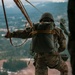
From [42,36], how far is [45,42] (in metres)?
0.15

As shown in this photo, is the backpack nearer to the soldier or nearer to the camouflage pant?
the soldier

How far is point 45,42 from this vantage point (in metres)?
8.45

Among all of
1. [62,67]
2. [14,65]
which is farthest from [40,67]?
[14,65]

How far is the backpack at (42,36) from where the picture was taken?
27.6ft

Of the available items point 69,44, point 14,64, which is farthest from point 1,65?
point 69,44

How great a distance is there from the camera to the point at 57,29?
8.61 m

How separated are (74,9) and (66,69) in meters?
6.39

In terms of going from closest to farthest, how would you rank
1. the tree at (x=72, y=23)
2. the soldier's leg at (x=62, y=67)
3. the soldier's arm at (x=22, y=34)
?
the tree at (x=72, y=23)
the soldier's arm at (x=22, y=34)
the soldier's leg at (x=62, y=67)

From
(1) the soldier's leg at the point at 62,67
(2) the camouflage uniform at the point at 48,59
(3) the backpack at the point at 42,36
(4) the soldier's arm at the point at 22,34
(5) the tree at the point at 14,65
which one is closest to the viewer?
(3) the backpack at the point at 42,36

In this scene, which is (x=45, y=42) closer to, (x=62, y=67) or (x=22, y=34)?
(x=22, y=34)

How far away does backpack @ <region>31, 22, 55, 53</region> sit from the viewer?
8.41 meters

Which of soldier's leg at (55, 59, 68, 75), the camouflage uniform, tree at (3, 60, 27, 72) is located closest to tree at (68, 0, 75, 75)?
the camouflage uniform

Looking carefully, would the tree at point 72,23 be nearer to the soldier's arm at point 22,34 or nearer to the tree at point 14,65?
the soldier's arm at point 22,34

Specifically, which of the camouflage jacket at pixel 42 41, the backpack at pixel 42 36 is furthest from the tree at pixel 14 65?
the backpack at pixel 42 36
